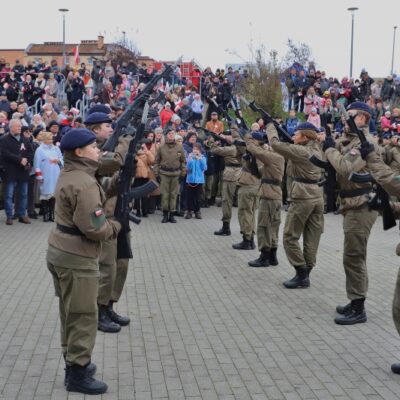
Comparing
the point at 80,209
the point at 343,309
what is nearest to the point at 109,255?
the point at 80,209

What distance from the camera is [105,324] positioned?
642 cm

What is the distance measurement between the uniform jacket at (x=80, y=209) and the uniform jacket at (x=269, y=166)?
508cm

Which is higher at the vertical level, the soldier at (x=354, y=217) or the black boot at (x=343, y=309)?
the soldier at (x=354, y=217)

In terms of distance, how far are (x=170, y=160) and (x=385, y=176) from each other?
9.86 meters

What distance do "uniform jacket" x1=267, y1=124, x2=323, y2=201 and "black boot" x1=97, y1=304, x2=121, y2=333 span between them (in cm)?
324

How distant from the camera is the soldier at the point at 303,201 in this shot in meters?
8.16

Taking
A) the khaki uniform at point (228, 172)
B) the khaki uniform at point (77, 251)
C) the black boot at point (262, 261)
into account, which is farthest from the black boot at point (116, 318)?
the khaki uniform at point (228, 172)

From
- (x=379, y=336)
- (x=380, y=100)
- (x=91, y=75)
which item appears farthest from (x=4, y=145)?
(x=380, y=100)

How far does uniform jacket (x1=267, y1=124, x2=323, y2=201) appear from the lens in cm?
808

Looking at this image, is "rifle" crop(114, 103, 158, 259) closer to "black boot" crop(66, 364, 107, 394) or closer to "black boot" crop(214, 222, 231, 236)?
"black boot" crop(66, 364, 107, 394)

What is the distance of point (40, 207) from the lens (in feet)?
49.3


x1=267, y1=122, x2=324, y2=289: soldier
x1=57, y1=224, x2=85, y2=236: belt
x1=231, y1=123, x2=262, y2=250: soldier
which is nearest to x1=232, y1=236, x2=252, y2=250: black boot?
x1=231, y1=123, x2=262, y2=250: soldier

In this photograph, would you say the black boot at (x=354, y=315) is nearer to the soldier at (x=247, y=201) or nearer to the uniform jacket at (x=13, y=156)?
the soldier at (x=247, y=201)

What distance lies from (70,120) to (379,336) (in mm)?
12096
